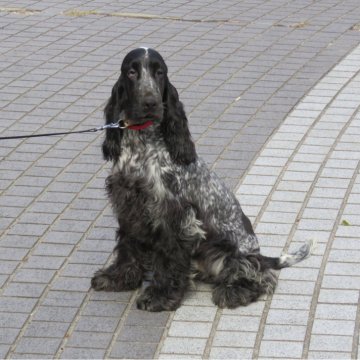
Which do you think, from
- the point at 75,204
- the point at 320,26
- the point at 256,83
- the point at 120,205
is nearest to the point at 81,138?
the point at 75,204

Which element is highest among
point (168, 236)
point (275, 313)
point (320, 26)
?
point (168, 236)

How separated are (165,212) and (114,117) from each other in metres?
0.62

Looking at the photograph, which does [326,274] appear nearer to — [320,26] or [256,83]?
[256,83]

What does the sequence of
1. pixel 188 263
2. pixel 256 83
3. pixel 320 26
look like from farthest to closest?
pixel 320 26 < pixel 256 83 < pixel 188 263

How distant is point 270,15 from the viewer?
12281mm

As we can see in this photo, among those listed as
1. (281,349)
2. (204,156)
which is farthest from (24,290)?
(204,156)

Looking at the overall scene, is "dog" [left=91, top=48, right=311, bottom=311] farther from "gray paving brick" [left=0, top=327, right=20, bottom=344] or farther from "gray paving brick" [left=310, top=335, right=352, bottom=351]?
"gray paving brick" [left=0, top=327, right=20, bottom=344]

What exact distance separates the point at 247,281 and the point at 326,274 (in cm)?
60

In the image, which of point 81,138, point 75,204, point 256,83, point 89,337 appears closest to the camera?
point 89,337

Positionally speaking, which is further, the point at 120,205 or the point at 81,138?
the point at 81,138

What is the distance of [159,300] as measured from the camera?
19.2ft

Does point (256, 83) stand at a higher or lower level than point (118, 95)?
lower

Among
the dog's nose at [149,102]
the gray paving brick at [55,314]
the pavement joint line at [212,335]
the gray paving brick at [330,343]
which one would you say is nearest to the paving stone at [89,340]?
the gray paving brick at [55,314]

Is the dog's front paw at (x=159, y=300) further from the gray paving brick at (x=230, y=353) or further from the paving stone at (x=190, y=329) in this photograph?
the gray paving brick at (x=230, y=353)
